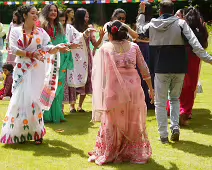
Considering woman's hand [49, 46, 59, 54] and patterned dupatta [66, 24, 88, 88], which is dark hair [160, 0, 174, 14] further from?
patterned dupatta [66, 24, 88, 88]

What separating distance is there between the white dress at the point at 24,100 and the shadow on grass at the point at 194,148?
5.68ft

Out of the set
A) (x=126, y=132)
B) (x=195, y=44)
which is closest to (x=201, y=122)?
(x=195, y=44)

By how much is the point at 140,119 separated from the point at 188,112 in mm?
2167

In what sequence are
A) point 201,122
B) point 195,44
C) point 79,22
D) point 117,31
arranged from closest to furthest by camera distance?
point 117,31 < point 195,44 < point 201,122 < point 79,22

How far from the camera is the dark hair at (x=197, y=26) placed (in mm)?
6242

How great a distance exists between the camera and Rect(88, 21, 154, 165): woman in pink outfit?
4.63 meters

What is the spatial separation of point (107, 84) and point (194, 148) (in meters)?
1.49

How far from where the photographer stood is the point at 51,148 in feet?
17.9

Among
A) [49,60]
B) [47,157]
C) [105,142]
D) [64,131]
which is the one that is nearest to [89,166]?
[105,142]

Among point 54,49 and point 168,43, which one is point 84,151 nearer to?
point 54,49

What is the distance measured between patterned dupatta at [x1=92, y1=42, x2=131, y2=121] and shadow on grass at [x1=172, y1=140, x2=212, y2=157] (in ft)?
3.82

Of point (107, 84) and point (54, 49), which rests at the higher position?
point (54, 49)

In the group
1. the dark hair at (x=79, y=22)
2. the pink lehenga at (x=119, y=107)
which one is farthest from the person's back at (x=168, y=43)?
the dark hair at (x=79, y=22)

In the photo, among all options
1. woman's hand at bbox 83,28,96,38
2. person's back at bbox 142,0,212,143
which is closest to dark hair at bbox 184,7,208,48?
person's back at bbox 142,0,212,143
